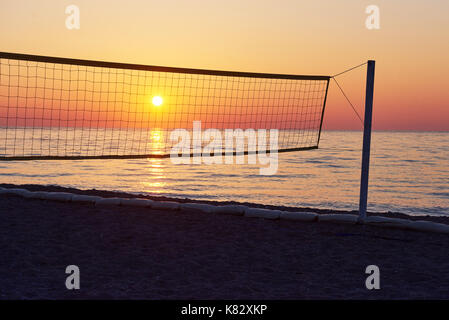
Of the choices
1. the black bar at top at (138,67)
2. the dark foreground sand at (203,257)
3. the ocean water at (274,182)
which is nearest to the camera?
the dark foreground sand at (203,257)

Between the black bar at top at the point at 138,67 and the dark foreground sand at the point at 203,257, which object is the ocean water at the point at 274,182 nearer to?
the black bar at top at the point at 138,67

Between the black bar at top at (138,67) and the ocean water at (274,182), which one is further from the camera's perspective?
the ocean water at (274,182)

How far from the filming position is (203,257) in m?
5.80

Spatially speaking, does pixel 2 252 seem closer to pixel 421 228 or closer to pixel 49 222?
pixel 49 222

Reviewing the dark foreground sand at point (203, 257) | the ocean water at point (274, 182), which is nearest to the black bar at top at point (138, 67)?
the dark foreground sand at point (203, 257)

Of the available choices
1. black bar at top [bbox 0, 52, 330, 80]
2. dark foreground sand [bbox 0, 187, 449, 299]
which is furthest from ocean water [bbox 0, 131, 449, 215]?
dark foreground sand [bbox 0, 187, 449, 299]

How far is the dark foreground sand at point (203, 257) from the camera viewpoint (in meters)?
4.69

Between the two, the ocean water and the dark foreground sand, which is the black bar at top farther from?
the ocean water

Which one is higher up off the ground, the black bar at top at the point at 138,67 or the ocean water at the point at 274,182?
the black bar at top at the point at 138,67

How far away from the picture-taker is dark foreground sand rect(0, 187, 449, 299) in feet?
15.4

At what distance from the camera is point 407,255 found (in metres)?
6.11

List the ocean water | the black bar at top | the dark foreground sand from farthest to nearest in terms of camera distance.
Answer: the ocean water
the black bar at top
the dark foreground sand

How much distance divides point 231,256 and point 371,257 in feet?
5.38
